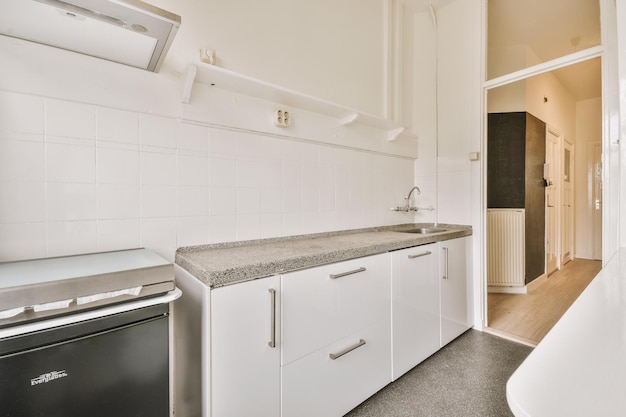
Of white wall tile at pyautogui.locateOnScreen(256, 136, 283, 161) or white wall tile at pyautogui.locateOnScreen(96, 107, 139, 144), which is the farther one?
white wall tile at pyautogui.locateOnScreen(256, 136, 283, 161)

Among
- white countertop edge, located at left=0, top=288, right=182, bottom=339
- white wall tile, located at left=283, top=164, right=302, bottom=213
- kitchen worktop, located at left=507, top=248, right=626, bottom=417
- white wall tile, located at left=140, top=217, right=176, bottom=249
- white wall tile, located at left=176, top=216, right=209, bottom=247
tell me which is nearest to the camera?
kitchen worktop, located at left=507, top=248, right=626, bottom=417

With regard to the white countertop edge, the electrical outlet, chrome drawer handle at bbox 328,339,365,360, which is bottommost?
chrome drawer handle at bbox 328,339,365,360

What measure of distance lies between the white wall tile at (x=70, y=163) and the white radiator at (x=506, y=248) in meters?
4.06

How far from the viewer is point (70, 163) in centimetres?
119

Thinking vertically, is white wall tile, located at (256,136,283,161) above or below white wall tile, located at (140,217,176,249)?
above

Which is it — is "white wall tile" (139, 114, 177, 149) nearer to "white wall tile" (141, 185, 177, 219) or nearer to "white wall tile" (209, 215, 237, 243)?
"white wall tile" (141, 185, 177, 219)

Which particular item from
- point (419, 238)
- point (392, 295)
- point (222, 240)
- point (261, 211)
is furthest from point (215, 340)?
point (419, 238)

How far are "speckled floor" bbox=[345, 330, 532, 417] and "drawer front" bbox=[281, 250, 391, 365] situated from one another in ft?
1.45

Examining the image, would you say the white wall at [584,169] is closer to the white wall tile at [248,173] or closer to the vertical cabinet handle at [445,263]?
the vertical cabinet handle at [445,263]

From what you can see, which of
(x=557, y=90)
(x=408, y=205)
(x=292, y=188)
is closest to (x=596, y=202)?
(x=557, y=90)

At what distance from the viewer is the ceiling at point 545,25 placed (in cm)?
267

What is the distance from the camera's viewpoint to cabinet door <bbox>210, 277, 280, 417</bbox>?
102 centimetres

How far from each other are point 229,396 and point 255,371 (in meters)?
0.12

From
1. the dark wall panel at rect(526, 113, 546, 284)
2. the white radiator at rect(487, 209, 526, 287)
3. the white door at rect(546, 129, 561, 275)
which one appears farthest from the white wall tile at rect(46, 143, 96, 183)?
the white door at rect(546, 129, 561, 275)
